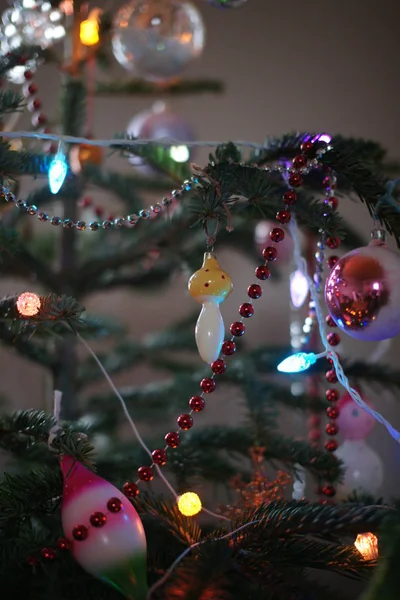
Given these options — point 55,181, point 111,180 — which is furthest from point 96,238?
point 55,181

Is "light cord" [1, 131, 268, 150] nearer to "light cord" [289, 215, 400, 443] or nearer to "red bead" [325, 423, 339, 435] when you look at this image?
"light cord" [289, 215, 400, 443]

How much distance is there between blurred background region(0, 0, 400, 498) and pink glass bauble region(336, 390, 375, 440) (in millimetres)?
762

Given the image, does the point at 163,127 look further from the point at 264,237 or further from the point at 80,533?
the point at 80,533

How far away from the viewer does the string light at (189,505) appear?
20.4 inches

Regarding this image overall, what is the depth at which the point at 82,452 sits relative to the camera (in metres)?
0.48

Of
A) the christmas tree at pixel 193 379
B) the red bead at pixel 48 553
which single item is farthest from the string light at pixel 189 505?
the red bead at pixel 48 553

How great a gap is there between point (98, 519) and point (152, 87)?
701 millimetres

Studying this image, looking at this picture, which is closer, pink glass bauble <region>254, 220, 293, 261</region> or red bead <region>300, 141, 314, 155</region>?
red bead <region>300, 141, 314, 155</region>

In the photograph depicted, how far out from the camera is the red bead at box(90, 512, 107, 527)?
1.48 feet

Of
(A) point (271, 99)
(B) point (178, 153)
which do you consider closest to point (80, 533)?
(B) point (178, 153)

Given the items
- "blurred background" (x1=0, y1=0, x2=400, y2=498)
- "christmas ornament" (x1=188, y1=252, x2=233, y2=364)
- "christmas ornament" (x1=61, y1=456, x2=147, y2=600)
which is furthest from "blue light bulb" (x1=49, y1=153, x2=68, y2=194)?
"blurred background" (x1=0, y1=0, x2=400, y2=498)

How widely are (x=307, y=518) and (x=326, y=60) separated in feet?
4.73

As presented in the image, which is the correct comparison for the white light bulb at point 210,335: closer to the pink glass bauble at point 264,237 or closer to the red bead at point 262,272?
the red bead at point 262,272

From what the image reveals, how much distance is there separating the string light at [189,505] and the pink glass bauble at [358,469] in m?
0.19
